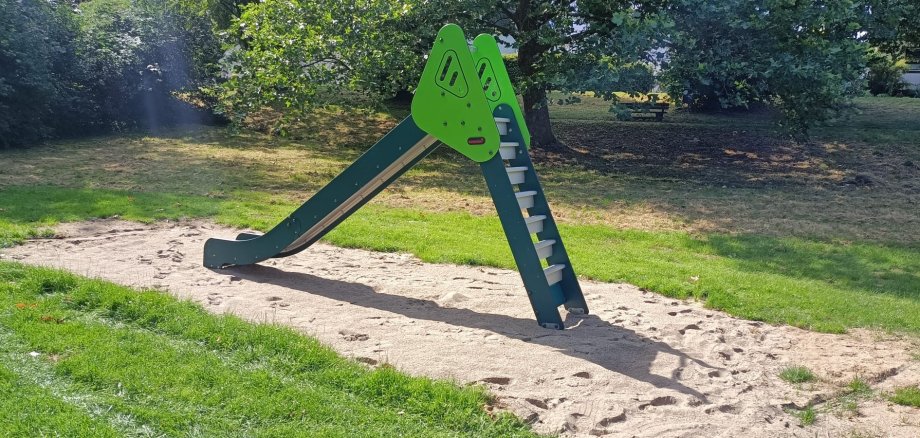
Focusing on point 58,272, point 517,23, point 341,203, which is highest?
point 517,23

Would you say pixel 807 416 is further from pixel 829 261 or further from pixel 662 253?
pixel 829 261

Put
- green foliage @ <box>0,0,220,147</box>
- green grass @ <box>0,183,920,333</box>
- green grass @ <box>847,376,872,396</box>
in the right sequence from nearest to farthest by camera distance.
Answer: green grass @ <box>847,376,872,396</box> < green grass @ <box>0,183,920,333</box> < green foliage @ <box>0,0,220,147</box>

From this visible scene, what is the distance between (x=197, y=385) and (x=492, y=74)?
342 centimetres

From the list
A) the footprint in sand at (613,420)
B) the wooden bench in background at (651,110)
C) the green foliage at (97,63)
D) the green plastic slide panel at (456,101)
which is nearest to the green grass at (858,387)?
A: the footprint in sand at (613,420)

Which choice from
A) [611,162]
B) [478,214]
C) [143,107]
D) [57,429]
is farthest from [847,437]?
[143,107]

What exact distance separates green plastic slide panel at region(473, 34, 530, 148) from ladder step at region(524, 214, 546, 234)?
64 centimetres

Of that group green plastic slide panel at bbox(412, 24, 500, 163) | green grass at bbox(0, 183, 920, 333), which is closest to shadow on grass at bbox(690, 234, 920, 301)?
green grass at bbox(0, 183, 920, 333)

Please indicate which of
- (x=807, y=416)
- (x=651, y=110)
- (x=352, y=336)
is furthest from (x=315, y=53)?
(x=807, y=416)

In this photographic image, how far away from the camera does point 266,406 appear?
4.08 m

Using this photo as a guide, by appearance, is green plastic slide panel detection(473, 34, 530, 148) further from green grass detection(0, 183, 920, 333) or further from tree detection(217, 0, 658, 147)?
tree detection(217, 0, 658, 147)

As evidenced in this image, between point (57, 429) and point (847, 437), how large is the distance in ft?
12.9

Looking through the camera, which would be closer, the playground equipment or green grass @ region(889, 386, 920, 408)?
green grass @ region(889, 386, 920, 408)

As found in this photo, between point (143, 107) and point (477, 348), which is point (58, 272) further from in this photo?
point (143, 107)

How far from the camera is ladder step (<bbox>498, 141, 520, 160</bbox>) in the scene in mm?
6265
